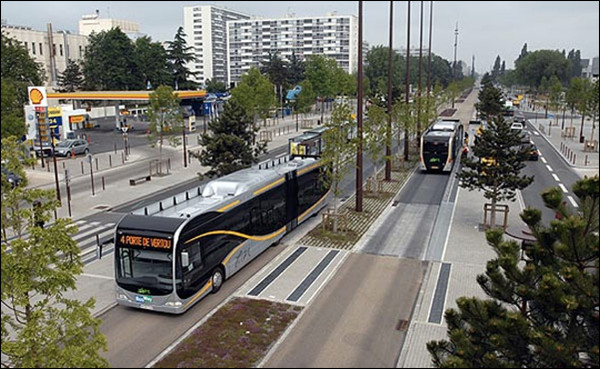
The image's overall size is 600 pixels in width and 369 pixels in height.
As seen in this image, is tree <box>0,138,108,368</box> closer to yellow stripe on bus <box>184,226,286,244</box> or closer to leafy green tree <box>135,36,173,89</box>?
yellow stripe on bus <box>184,226,286,244</box>

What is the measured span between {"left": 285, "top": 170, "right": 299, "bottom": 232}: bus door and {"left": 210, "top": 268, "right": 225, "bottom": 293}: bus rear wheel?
563 cm

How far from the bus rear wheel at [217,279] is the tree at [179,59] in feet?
234

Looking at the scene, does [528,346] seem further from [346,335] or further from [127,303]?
[127,303]

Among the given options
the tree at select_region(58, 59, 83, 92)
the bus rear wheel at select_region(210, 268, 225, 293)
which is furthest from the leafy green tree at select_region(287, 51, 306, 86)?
the bus rear wheel at select_region(210, 268, 225, 293)

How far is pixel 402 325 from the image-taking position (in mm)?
13844

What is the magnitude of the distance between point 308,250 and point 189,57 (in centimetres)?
7085

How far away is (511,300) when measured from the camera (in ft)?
27.2

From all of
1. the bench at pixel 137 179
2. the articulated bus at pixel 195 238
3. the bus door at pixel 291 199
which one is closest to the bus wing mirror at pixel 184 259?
the articulated bus at pixel 195 238

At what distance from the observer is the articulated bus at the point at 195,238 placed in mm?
13977

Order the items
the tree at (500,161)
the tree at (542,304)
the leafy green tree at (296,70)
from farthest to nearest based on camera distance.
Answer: the leafy green tree at (296,70) → the tree at (500,161) → the tree at (542,304)

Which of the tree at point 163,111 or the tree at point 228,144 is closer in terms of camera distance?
the tree at point 228,144

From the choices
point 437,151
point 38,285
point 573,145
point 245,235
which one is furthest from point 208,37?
point 38,285

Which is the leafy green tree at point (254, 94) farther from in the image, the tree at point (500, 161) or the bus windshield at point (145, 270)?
the bus windshield at point (145, 270)

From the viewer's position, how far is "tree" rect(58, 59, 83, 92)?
8531 centimetres
